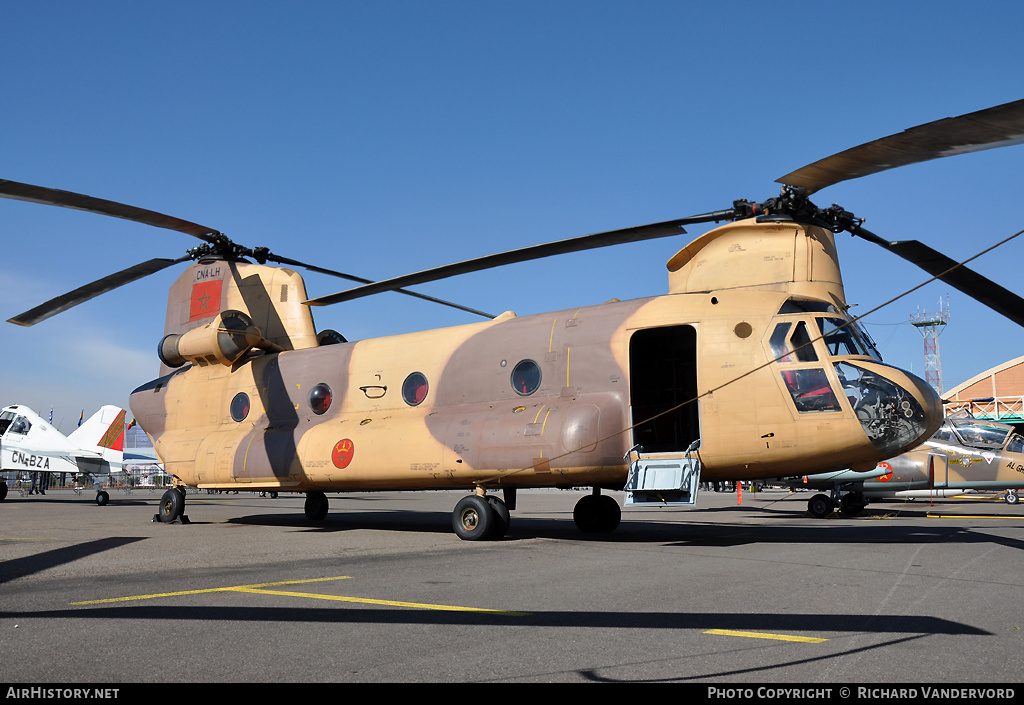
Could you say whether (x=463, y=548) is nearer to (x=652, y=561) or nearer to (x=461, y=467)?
(x=461, y=467)

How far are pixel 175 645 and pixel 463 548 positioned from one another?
6667mm

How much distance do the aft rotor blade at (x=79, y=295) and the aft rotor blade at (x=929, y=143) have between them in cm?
1281

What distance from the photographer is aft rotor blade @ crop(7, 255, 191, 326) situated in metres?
14.7

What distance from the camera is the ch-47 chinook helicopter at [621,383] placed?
1041cm

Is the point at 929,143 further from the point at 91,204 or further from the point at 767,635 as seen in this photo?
the point at 91,204

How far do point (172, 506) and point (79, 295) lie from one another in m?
4.98

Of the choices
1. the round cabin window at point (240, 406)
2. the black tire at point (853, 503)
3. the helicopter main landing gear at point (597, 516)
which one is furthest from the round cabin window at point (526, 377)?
the black tire at point (853, 503)

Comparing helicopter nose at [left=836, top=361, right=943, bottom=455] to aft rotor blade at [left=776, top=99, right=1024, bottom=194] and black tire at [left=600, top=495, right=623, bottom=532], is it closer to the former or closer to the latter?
aft rotor blade at [left=776, top=99, right=1024, bottom=194]

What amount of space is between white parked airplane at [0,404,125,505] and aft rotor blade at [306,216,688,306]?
80.9ft

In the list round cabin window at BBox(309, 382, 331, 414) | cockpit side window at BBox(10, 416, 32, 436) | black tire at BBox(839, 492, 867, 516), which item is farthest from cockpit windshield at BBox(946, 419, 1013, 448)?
cockpit side window at BBox(10, 416, 32, 436)

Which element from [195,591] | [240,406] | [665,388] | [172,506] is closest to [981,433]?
[665,388]

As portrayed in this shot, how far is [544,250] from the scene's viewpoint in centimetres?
1122

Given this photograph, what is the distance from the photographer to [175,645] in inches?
176
